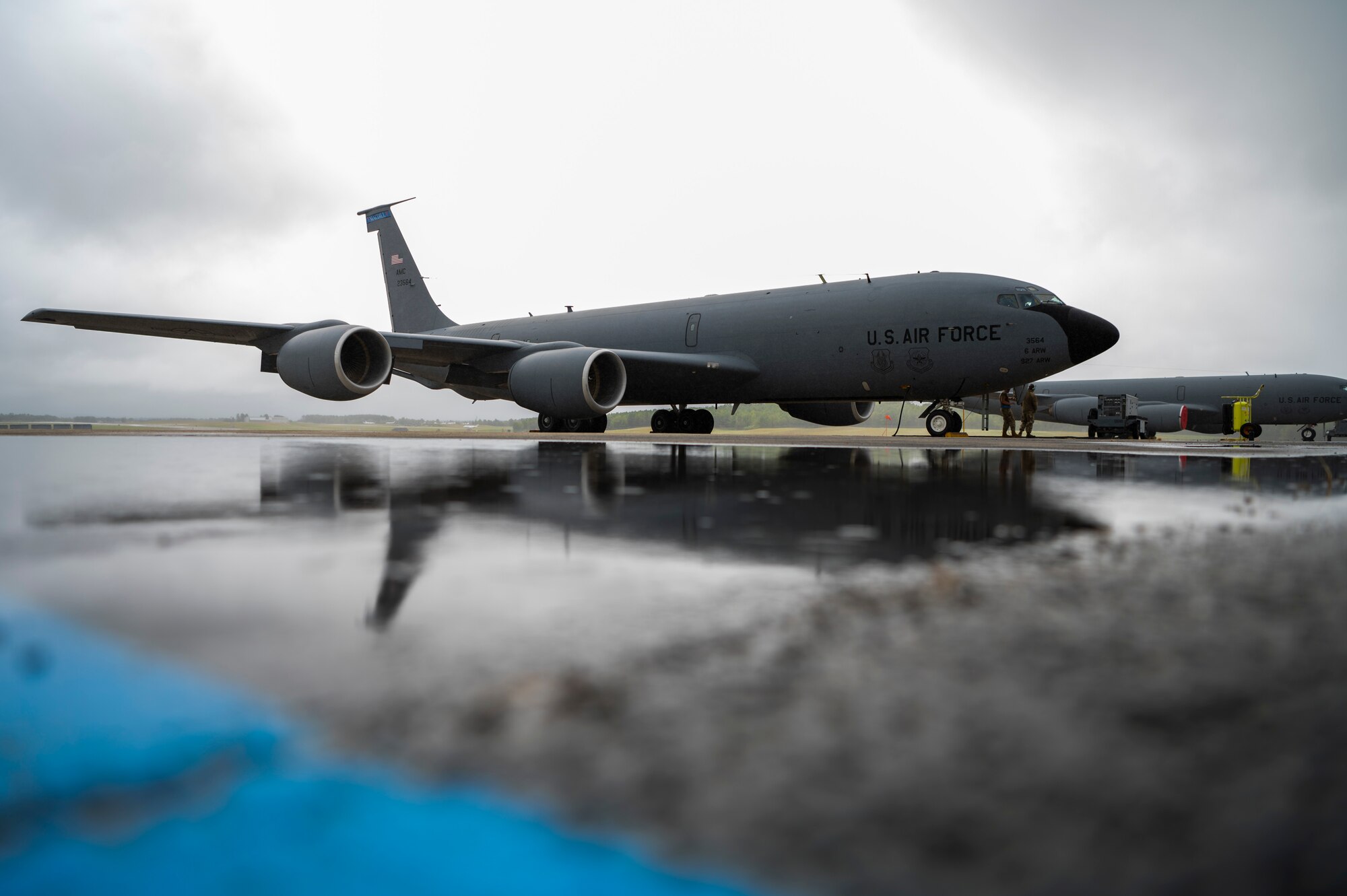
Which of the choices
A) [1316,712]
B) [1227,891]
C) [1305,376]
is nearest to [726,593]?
Answer: [1316,712]

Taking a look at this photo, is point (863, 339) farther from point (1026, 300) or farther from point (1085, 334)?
point (1085, 334)

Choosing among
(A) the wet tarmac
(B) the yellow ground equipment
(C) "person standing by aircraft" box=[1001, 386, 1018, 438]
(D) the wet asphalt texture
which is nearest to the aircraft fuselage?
(C) "person standing by aircraft" box=[1001, 386, 1018, 438]

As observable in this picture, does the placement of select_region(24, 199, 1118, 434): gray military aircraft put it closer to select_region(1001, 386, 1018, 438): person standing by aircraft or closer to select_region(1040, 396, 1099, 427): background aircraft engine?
select_region(1001, 386, 1018, 438): person standing by aircraft

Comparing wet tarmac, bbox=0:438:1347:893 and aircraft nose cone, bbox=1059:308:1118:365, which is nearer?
wet tarmac, bbox=0:438:1347:893

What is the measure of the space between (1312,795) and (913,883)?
22.1 inches

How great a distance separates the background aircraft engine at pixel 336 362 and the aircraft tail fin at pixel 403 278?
9.58 meters

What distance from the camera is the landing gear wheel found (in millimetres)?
14953

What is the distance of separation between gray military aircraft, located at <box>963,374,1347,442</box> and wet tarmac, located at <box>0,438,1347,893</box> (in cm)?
2369

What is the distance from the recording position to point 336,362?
36.6 ft

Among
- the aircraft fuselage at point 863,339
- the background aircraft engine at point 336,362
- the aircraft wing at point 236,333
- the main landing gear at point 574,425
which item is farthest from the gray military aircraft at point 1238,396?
the background aircraft engine at point 336,362

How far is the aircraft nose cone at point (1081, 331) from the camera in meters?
12.5

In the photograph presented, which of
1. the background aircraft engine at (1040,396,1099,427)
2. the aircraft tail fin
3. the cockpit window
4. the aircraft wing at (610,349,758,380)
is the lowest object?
the background aircraft engine at (1040,396,1099,427)

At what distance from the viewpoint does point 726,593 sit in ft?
6.58

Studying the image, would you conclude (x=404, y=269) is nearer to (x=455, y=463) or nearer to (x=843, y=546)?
(x=455, y=463)
